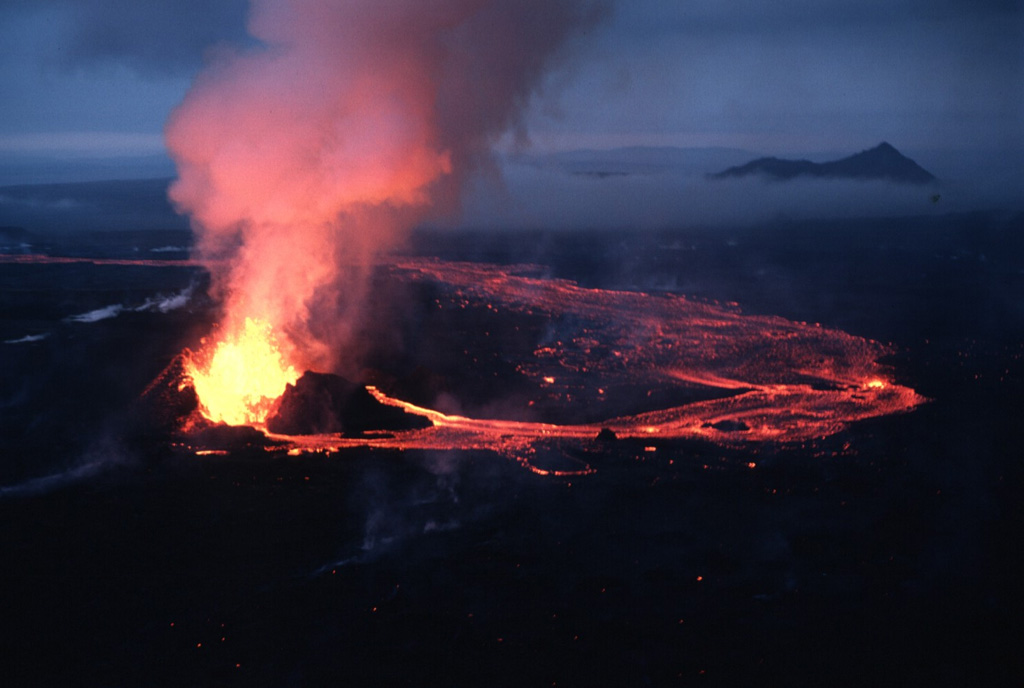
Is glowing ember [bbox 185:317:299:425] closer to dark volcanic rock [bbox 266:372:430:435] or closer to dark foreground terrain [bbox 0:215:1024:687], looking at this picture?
dark volcanic rock [bbox 266:372:430:435]

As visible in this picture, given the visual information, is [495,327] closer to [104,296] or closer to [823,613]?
[104,296]

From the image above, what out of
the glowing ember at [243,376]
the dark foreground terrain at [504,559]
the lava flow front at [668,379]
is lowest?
the dark foreground terrain at [504,559]

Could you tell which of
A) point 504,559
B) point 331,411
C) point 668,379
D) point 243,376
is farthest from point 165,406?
point 668,379

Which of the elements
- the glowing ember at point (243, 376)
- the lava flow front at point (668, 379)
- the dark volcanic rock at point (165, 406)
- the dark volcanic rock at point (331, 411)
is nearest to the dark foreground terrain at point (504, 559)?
the dark volcanic rock at point (165, 406)

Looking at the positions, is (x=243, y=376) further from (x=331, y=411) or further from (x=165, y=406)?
(x=331, y=411)

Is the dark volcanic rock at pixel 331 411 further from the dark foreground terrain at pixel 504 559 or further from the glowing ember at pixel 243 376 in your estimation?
the dark foreground terrain at pixel 504 559

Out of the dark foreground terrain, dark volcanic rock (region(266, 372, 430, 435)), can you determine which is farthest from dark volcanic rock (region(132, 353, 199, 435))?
dark volcanic rock (region(266, 372, 430, 435))
